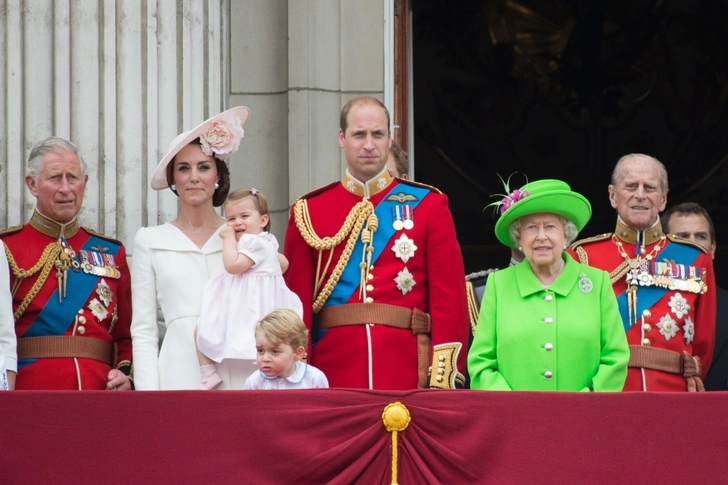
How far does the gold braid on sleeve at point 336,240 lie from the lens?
6.20 metres

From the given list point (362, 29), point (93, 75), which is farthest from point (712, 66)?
point (93, 75)

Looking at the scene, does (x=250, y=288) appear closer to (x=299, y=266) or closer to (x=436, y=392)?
(x=299, y=266)

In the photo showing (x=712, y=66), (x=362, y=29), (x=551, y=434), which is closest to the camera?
(x=551, y=434)

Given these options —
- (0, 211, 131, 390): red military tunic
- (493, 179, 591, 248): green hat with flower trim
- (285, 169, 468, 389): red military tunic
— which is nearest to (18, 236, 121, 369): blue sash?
(0, 211, 131, 390): red military tunic

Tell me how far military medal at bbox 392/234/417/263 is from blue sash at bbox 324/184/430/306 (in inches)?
1.8

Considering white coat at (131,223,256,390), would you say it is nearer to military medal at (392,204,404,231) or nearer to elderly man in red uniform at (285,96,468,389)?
elderly man in red uniform at (285,96,468,389)

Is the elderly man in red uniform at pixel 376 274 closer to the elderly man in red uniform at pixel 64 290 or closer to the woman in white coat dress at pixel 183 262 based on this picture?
the woman in white coat dress at pixel 183 262

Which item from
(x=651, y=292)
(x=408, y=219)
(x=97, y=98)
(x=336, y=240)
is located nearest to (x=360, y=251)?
(x=336, y=240)

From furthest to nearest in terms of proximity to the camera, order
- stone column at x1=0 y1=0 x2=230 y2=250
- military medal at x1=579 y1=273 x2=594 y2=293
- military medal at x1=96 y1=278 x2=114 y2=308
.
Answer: stone column at x1=0 y1=0 x2=230 y2=250 < military medal at x1=96 y1=278 x2=114 y2=308 < military medal at x1=579 y1=273 x2=594 y2=293

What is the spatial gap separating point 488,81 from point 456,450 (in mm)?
6502

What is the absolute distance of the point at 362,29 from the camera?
7.91 m

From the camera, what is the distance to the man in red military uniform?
643cm

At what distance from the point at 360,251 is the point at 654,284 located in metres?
1.23

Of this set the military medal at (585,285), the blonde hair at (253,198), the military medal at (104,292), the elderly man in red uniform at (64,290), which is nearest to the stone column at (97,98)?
the elderly man in red uniform at (64,290)
